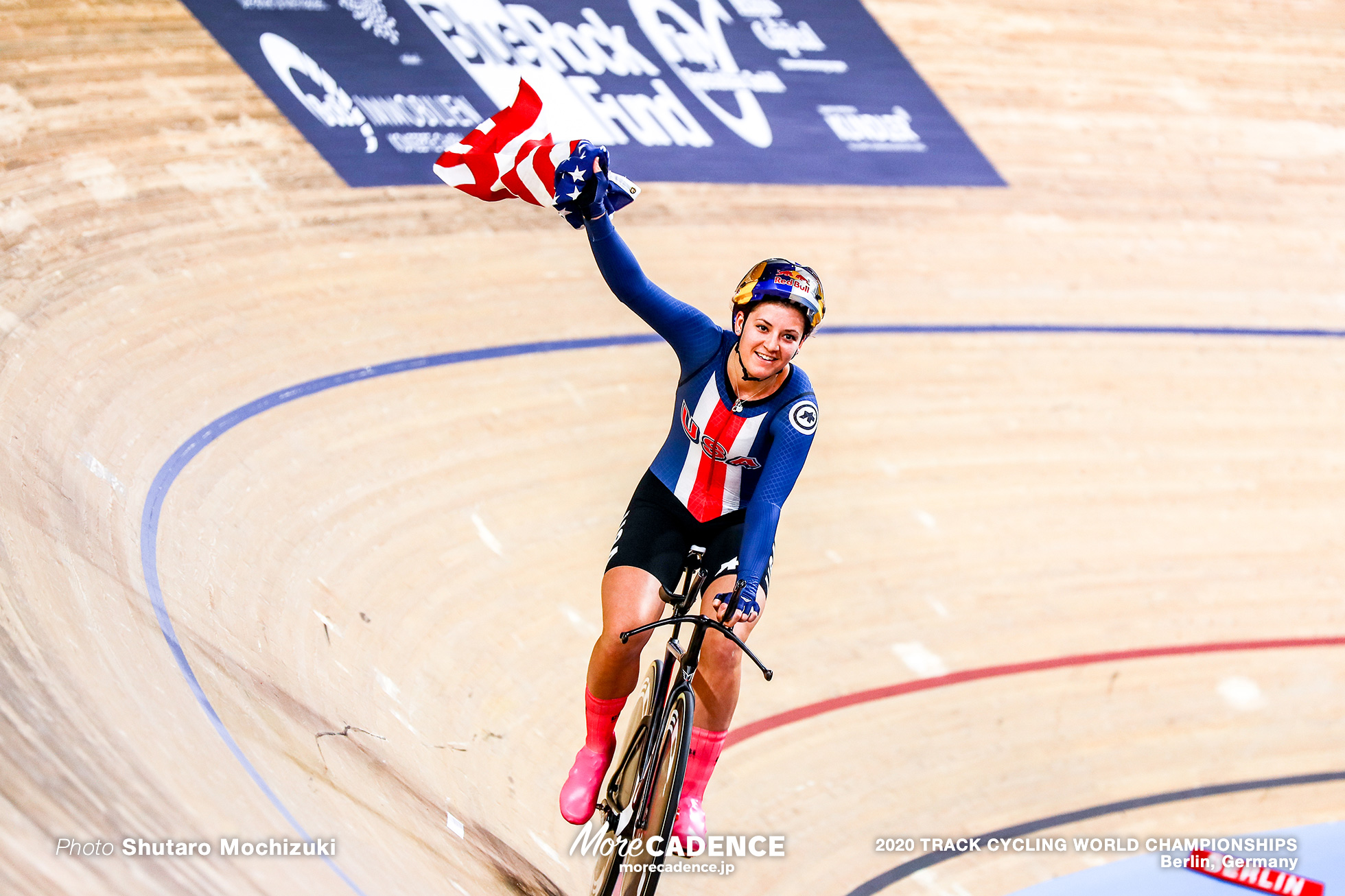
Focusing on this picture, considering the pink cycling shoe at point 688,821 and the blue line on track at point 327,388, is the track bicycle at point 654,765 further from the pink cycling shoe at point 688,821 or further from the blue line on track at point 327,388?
the blue line on track at point 327,388

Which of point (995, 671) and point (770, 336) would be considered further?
point (995, 671)

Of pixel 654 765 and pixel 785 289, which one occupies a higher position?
pixel 785 289

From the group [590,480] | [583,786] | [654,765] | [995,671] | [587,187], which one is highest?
[587,187]

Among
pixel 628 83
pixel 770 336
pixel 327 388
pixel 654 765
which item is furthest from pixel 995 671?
pixel 628 83

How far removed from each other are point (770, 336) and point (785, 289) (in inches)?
4.2

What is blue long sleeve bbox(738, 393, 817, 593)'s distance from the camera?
2205mm

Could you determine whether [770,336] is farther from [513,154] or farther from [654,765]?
[654,765]

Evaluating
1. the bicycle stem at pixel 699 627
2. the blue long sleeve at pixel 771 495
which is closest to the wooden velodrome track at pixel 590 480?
the bicycle stem at pixel 699 627

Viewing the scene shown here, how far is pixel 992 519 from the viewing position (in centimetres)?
416

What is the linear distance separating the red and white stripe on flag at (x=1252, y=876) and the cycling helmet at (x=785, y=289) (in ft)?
7.00

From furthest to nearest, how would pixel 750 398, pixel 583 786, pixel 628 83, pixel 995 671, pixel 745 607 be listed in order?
pixel 628 83 < pixel 995 671 < pixel 583 786 < pixel 750 398 < pixel 745 607

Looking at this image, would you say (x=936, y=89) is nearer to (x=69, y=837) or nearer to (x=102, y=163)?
(x=102, y=163)

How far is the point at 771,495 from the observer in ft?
7.48

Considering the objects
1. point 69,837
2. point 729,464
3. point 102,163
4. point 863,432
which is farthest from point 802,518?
point 102,163
